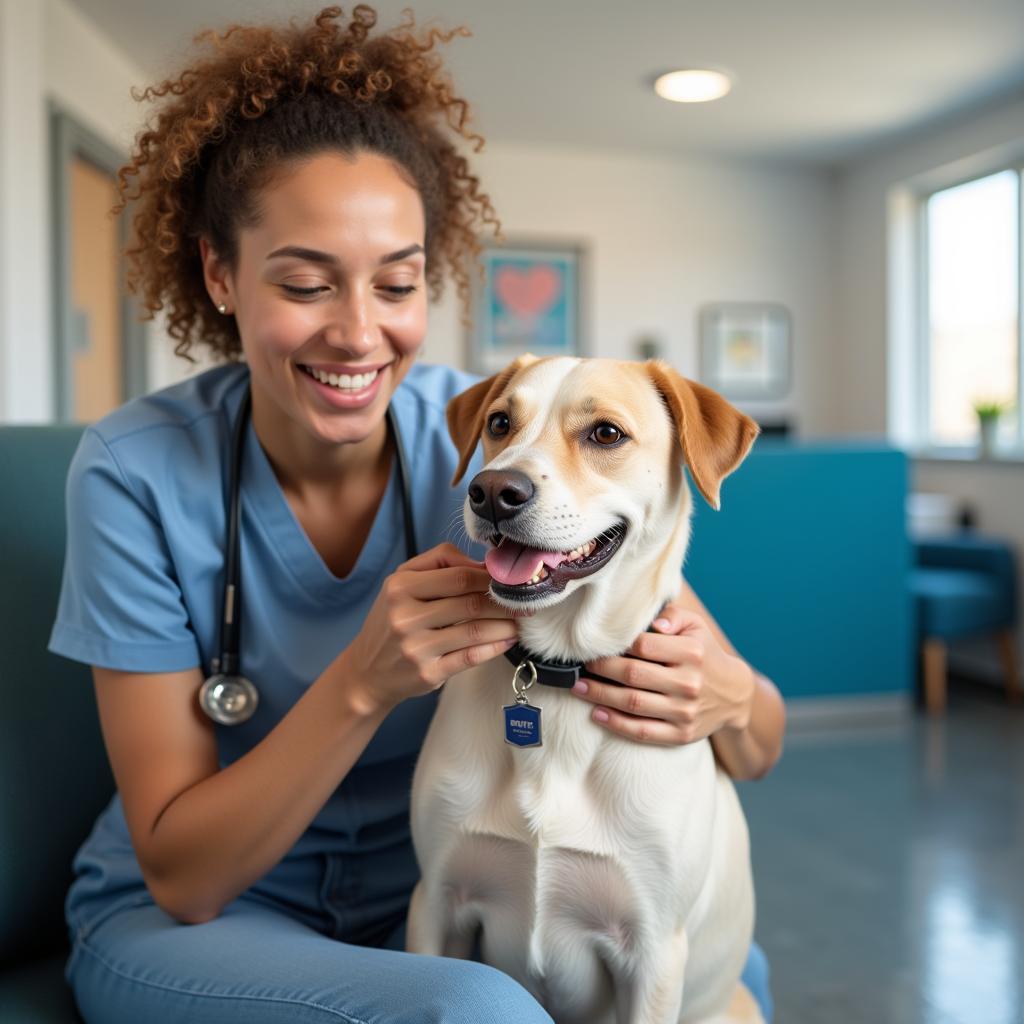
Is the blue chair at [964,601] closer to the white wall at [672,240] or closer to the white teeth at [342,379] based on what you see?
the white wall at [672,240]

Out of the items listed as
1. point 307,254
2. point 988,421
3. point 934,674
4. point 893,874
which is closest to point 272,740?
point 307,254

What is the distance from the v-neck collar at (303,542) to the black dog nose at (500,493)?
33 cm

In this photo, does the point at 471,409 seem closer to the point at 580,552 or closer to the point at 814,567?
the point at 580,552

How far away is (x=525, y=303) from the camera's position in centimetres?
659

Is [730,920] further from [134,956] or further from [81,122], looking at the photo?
[81,122]

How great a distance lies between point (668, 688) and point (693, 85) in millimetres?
4742

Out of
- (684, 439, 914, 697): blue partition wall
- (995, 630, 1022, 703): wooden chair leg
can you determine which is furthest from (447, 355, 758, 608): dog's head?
(995, 630, 1022, 703): wooden chair leg

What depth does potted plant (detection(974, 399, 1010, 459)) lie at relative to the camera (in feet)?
17.5

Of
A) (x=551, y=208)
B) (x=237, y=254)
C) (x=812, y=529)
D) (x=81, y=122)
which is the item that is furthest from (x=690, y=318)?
(x=237, y=254)

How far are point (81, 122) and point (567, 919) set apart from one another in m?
4.35

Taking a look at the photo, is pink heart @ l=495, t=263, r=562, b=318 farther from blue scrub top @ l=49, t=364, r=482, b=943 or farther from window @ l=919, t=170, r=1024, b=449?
blue scrub top @ l=49, t=364, r=482, b=943

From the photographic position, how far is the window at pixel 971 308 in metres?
5.49

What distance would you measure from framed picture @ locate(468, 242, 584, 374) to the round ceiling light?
1436 millimetres

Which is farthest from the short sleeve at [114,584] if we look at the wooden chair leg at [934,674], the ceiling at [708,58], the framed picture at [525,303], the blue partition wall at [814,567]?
the framed picture at [525,303]
